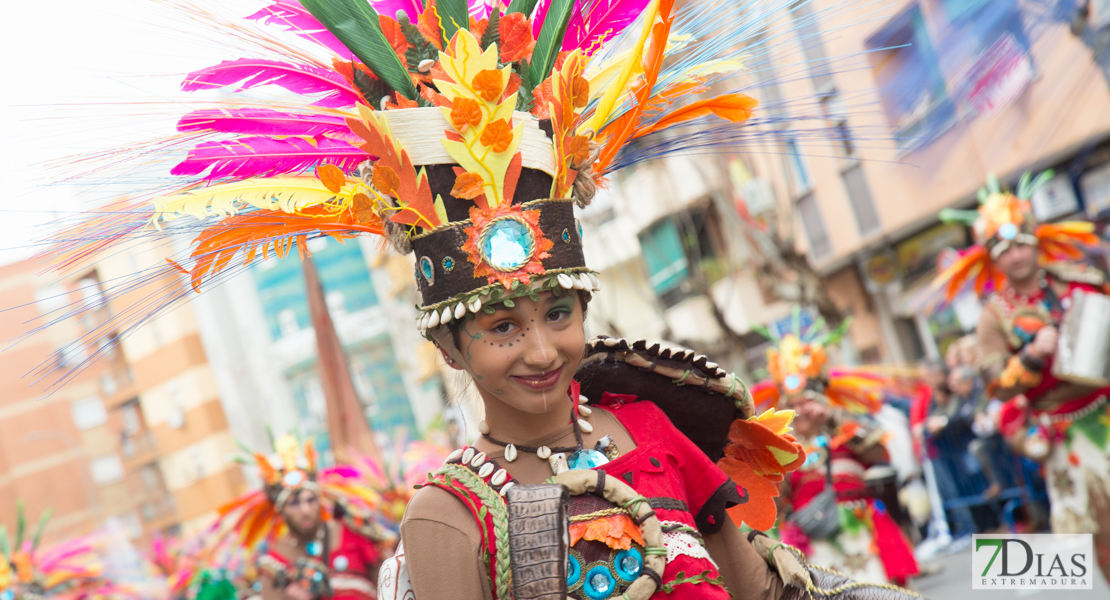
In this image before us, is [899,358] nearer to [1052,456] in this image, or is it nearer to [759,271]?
[759,271]

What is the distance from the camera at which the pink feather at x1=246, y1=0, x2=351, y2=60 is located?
101 inches

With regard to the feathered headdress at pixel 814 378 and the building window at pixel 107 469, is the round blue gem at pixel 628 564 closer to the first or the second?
the feathered headdress at pixel 814 378

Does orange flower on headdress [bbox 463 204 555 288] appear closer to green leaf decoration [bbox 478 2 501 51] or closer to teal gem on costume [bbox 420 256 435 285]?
teal gem on costume [bbox 420 256 435 285]

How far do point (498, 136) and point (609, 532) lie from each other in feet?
3.17

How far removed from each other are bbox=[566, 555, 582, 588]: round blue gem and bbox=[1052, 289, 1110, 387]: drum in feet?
16.5

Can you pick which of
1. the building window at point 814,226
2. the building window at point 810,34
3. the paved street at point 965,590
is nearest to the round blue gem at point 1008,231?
the paved street at point 965,590

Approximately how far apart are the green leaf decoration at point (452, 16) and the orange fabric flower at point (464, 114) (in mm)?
325

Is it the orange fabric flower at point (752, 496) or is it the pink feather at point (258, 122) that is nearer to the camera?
the pink feather at point (258, 122)

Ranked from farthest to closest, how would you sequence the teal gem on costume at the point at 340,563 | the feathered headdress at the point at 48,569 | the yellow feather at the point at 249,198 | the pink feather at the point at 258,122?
the feathered headdress at the point at 48,569 < the teal gem on costume at the point at 340,563 < the pink feather at the point at 258,122 < the yellow feather at the point at 249,198

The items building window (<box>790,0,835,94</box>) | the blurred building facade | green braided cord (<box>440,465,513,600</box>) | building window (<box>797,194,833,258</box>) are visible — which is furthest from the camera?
building window (<box>797,194,833,258</box>)

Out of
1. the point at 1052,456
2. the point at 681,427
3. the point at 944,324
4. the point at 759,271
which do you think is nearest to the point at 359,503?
the point at 1052,456

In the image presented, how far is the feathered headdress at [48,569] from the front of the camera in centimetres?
926

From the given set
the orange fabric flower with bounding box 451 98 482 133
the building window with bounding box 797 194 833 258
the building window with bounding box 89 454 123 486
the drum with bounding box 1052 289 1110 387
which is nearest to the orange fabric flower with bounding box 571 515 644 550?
the orange fabric flower with bounding box 451 98 482 133

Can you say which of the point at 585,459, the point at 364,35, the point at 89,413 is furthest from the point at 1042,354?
the point at 89,413
